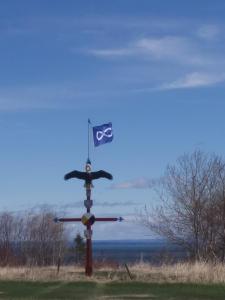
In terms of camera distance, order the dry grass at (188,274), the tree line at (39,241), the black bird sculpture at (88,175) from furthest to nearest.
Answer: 1. the tree line at (39,241)
2. the black bird sculpture at (88,175)
3. the dry grass at (188,274)

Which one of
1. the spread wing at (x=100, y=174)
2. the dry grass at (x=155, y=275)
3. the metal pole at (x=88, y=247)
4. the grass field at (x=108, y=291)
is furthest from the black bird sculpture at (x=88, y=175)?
the grass field at (x=108, y=291)

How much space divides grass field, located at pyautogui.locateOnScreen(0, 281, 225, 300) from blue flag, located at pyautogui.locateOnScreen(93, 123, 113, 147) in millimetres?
6471

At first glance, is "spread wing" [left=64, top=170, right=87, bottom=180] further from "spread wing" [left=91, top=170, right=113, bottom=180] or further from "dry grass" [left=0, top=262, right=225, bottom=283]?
"dry grass" [left=0, top=262, right=225, bottom=283]

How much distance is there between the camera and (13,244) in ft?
159

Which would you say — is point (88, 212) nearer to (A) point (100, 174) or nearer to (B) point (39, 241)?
(A) point (100, 174)

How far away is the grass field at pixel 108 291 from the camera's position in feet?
66.9

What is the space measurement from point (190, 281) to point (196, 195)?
527 inches

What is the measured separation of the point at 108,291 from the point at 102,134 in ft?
27.4

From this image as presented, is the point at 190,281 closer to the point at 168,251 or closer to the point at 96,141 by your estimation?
the point at 96,141

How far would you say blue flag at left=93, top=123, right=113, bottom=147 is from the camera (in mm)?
28641

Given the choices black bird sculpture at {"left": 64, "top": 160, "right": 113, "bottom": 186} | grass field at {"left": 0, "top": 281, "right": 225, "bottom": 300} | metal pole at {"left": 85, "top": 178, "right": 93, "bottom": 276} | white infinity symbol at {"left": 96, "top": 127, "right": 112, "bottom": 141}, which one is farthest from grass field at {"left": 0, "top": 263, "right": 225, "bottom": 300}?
white infinity symbol at {"left": 96, "top": 127, "right": 112, "bottom": 141}

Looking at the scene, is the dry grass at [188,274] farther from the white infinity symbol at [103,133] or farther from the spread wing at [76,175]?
the white infinity symbol at [103,133]

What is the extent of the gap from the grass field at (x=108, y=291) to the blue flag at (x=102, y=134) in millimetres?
6471

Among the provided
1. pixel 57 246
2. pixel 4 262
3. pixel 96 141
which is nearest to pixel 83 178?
pixel 96 141
